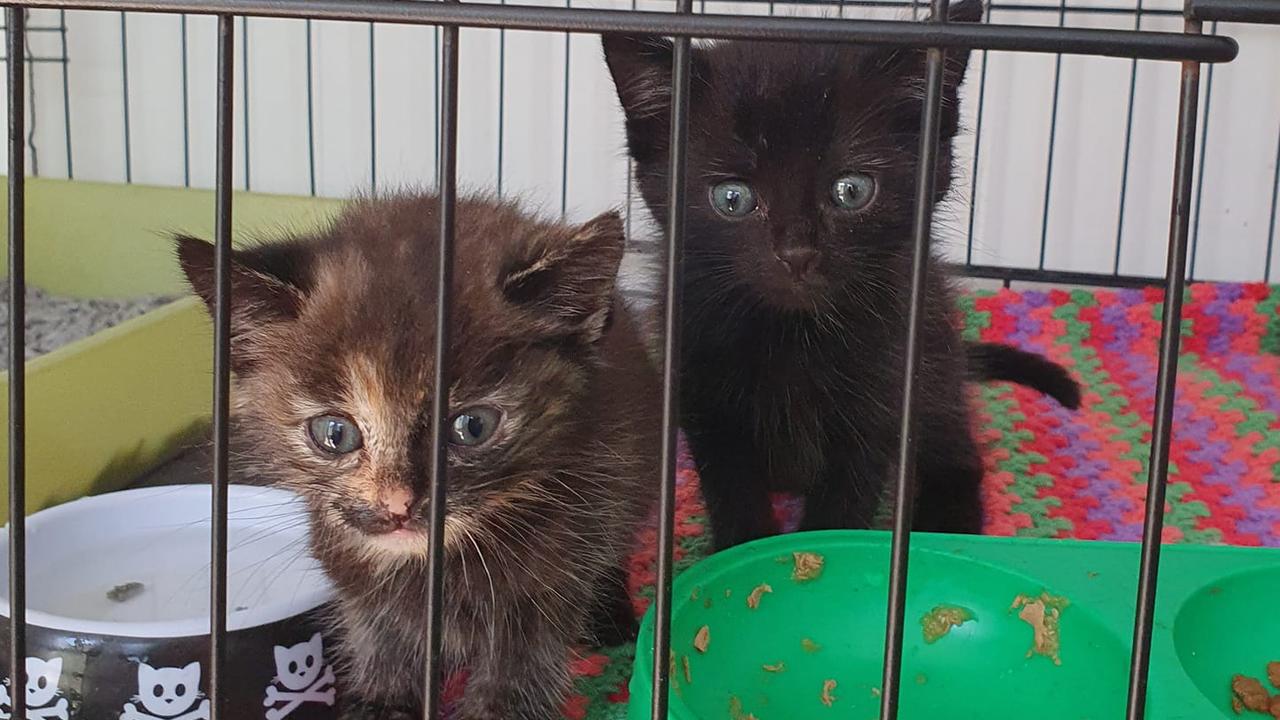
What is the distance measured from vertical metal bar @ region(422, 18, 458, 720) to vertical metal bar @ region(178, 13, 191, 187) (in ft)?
8.20

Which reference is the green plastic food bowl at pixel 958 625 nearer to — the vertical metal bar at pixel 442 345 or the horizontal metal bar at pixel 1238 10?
the vertical metal bar at pixel 442 345

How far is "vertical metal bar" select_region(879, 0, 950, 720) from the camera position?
765 millimetres

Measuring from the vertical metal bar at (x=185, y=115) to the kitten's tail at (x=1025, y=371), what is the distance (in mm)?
2138

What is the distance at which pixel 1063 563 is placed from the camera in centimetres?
137

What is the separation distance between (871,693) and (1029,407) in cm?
112

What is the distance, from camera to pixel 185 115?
306 cm

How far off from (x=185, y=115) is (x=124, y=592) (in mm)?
1930

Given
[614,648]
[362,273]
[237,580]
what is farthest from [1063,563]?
[237,580]

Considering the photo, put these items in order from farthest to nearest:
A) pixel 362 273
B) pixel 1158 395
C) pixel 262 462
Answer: pixel 262 462 → pixel 362 273 → pixel 1158 395

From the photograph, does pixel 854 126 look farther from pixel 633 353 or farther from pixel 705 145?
A: pixel 633 353

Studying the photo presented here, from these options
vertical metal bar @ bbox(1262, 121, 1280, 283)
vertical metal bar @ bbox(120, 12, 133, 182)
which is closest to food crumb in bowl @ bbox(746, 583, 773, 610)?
vertical metal bar @ bbox(1262, 121, 1280, 283)

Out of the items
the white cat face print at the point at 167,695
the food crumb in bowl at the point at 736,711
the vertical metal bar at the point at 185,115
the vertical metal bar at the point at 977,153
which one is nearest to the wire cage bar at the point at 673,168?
the white cat face print at the point at 167,695

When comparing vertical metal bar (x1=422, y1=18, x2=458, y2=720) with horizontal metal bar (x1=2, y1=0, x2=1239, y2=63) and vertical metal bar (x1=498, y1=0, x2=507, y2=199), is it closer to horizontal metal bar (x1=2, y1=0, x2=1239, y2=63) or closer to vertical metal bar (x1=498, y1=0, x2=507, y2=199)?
horizontal metal bar (x1=2, y1=0, x2=1239, y2=63)

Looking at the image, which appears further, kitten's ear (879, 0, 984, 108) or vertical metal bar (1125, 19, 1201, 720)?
kitten's ear (879, 0, 984, 108)
